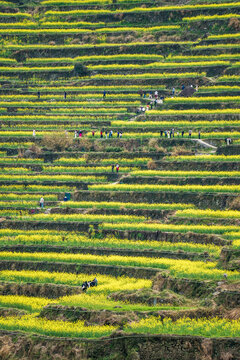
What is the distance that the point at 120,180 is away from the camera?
125 ft

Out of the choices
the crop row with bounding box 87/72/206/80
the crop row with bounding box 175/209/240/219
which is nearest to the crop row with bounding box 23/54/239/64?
the crop row with bounding box 87/72/206/80

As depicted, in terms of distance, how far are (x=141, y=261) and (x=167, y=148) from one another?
1356 cm

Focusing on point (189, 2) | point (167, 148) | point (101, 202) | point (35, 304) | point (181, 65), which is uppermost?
point (189, 2)

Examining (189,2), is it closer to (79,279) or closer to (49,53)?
(49,53)

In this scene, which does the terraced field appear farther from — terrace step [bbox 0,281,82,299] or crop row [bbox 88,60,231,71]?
crop row [bbox 88,60,231,71]

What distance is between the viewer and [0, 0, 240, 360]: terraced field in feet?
72.6

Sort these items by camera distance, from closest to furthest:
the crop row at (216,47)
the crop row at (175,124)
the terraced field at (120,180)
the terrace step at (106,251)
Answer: the terraced field at (120,180), the terrace step at (106,251), the crop row at (175,124), the crop row at (216,47)

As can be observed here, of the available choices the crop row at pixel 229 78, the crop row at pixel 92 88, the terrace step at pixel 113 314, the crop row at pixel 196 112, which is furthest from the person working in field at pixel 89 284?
the crop row at pixel 92 88

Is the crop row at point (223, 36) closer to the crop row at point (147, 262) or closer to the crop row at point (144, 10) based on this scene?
the crop row at point (144, 10)

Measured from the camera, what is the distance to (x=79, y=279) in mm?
28312

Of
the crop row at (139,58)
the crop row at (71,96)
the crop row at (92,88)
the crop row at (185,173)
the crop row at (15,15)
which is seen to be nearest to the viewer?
the crop row at (185,173)

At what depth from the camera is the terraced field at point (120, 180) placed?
22.1m

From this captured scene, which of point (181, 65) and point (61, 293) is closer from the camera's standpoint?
point (61, 293)

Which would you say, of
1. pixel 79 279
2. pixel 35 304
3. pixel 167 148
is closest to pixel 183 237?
pixel 79 279
